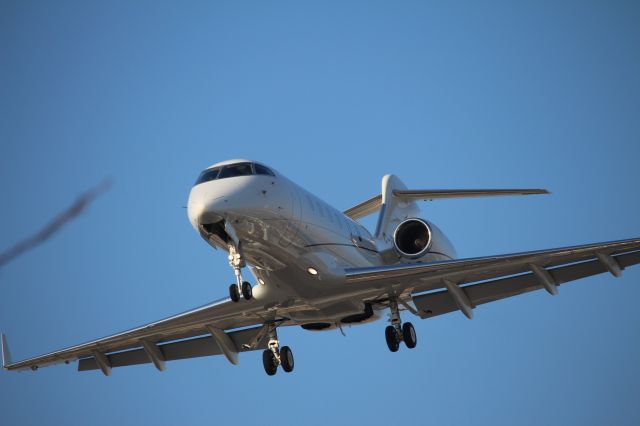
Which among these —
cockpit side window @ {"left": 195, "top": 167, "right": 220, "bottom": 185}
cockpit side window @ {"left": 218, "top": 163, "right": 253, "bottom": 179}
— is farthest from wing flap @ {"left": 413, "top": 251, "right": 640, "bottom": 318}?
cockpit side window @ {"left": 195, "top": 167, "right": 220, "bottom": 185}

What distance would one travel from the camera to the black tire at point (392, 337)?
20.7 m

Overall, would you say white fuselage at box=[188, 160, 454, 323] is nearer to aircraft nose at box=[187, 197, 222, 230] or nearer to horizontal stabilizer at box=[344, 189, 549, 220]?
aircraft nose at box=[187, 197, 222, 230]

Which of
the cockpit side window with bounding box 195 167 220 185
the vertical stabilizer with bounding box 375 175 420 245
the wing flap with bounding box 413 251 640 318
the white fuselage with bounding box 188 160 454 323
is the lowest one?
the wing flap with bounding box 413 251 640 318

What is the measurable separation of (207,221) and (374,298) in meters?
5.15

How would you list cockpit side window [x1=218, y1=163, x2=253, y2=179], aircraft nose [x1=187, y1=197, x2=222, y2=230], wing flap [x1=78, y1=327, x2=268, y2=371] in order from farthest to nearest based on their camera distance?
1. wing flap [x1=78, y1=327, x2=268, y2=371]
2. cockpit side window [x1=218, y1=163, x2=253, y2=179]
3. aircraft nose [x1=187, y1=197, x2=222, y2=230]

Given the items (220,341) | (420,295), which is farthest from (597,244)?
(220,341)

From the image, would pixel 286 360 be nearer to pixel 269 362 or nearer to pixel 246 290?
pixel 269 362

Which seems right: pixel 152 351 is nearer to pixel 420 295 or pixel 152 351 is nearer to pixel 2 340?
pixel 2 340

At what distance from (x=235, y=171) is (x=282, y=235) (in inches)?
58.9

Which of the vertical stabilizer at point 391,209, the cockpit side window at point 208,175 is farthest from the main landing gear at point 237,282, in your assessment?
the vertical stabilizer at point 391,209

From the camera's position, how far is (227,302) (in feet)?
66.4

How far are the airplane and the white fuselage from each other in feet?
0.08

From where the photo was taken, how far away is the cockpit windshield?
17.6m

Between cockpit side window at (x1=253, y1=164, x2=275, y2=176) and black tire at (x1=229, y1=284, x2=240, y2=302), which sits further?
cockpit side window at (x1=253, y1=164, x2=275, y2=176)
